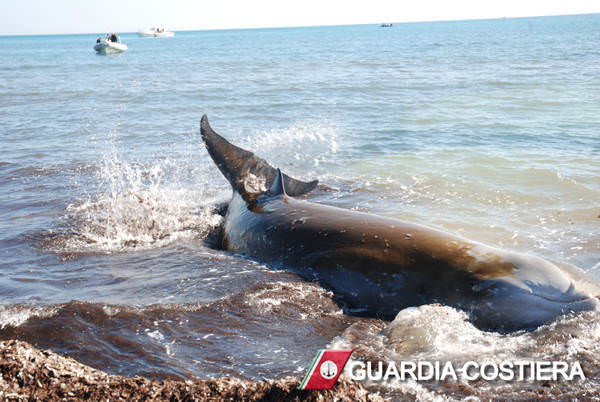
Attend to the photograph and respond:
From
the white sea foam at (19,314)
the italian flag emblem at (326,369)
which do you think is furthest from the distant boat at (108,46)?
the italian flag emblem at (326,369)

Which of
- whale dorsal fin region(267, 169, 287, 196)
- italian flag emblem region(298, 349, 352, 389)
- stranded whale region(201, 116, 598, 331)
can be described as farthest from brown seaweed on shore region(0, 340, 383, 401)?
whale dorsal fin region(267, 169, 287, 196)

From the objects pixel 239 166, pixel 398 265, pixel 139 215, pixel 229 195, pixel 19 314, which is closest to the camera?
pixel 19 314

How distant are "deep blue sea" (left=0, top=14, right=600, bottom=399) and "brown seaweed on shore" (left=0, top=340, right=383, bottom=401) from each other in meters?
0.78

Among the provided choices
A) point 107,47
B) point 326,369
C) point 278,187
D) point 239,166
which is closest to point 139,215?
point 239,166

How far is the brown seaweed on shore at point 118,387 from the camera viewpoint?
231 centimetres

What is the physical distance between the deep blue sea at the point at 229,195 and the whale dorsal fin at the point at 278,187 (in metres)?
0.83

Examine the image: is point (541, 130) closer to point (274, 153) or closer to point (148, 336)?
point (274, 153)

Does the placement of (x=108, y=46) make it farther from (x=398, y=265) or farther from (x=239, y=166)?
(x=398, y=265)

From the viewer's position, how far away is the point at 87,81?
2839 centimetres

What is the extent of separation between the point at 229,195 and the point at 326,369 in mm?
6254

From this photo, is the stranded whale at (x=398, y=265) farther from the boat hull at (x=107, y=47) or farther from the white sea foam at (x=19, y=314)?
the boat hull at (x=107, y=47)

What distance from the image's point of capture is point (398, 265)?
168 inches

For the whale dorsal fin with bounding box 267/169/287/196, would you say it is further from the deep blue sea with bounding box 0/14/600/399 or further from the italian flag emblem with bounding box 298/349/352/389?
the italian flag emblem with bounding box 298/349/352/389

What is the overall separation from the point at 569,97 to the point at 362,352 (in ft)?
52.0
